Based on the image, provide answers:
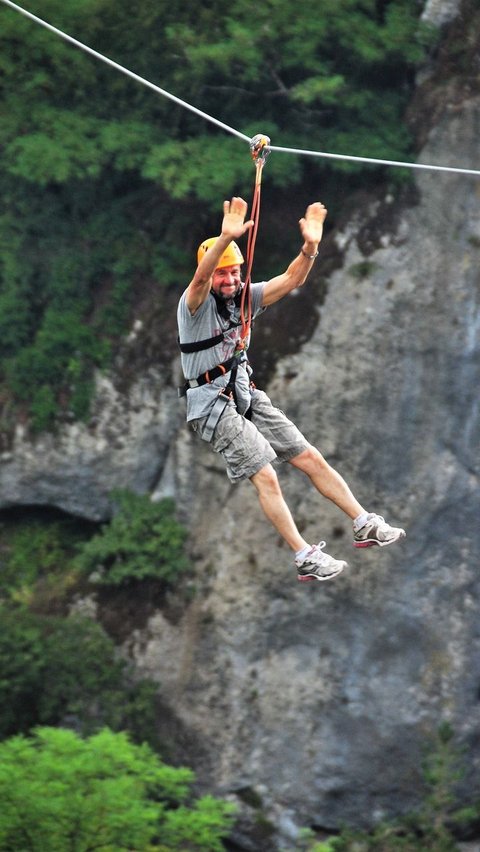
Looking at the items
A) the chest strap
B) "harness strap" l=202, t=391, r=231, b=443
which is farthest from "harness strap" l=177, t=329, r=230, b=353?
"harness strap" l=202, t=391, r=231, b=443

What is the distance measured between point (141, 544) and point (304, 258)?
27.1 feet

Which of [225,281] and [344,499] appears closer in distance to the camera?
[225,281]

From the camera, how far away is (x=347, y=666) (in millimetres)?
14086

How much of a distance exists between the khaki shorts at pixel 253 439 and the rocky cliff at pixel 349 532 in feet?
22.6

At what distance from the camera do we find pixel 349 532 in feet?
44.9

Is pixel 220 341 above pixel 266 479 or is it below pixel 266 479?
above

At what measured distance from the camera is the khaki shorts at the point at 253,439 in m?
6.50

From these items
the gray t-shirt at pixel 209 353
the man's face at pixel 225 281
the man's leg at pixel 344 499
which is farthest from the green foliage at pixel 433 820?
the man's face at pixel 225 281

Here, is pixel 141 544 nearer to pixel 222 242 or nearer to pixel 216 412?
pixel 216 412

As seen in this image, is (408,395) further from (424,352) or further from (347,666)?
(347,666)

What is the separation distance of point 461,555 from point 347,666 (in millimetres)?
1706

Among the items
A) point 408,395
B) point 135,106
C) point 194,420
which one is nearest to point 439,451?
point 408,395

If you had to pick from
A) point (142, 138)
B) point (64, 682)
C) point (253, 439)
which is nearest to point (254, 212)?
point (253, 439)

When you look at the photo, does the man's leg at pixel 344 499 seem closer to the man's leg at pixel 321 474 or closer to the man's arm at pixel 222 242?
the man's leg at pixel 321 474
